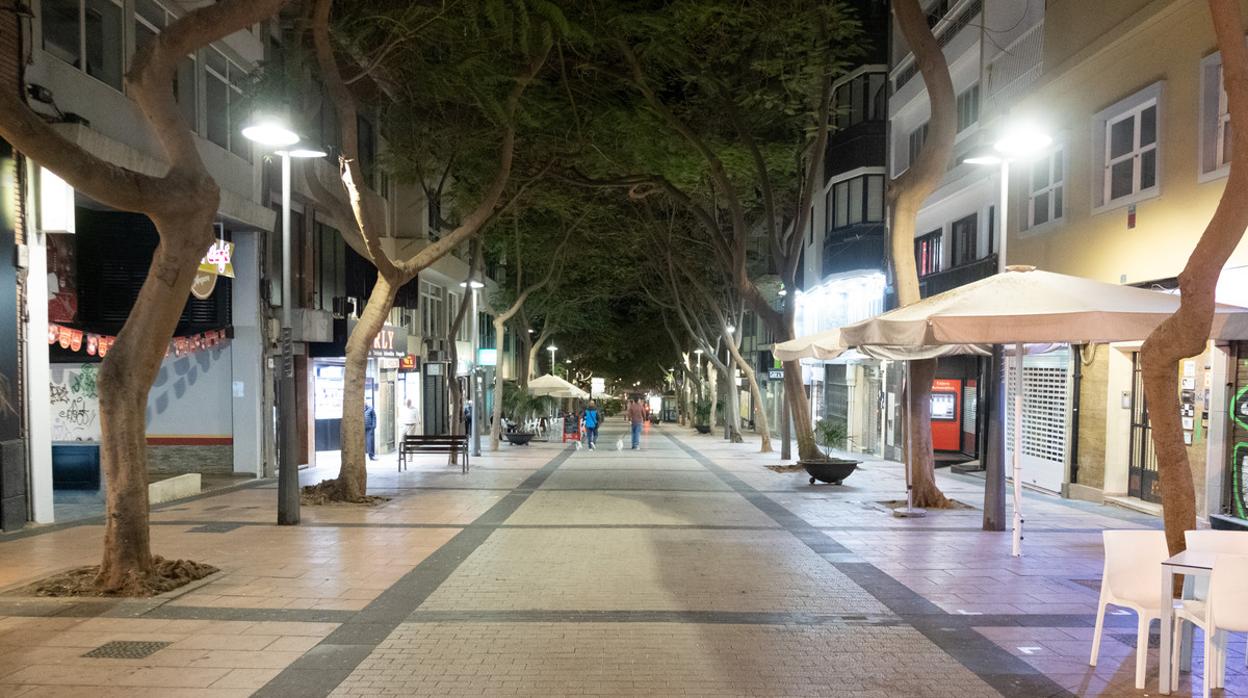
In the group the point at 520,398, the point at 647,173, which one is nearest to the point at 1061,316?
the point at 647,173

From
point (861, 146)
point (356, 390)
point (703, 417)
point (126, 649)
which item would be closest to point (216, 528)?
point (356, 390)

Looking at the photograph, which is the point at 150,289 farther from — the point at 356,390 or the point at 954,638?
the point at 954,638

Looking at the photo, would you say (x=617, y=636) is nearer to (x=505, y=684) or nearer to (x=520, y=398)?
(x=505, y=684)

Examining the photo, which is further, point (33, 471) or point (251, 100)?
point (251, 100)

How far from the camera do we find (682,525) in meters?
11.5

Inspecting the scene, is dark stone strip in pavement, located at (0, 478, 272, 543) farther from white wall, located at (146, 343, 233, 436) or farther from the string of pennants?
white wall, located at (146, 343, 233, 436)

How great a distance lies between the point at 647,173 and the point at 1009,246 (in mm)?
7801

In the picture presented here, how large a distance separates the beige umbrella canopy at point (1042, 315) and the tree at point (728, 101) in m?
7.38

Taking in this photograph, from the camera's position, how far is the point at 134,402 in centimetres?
767

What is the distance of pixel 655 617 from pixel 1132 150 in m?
11.1

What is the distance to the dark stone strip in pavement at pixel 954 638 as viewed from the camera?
5.47 meters

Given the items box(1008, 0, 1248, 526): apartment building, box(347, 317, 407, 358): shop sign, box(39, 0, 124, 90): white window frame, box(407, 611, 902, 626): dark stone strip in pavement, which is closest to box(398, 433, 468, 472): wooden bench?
box(347, 317, 407, 358): shop sign

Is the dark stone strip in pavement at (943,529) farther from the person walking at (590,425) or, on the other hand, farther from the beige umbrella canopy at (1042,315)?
the person walking at (590,425)

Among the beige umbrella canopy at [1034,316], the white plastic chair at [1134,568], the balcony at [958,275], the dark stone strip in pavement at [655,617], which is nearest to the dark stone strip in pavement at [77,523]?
the dark stone strip in pavement at [655,617]
